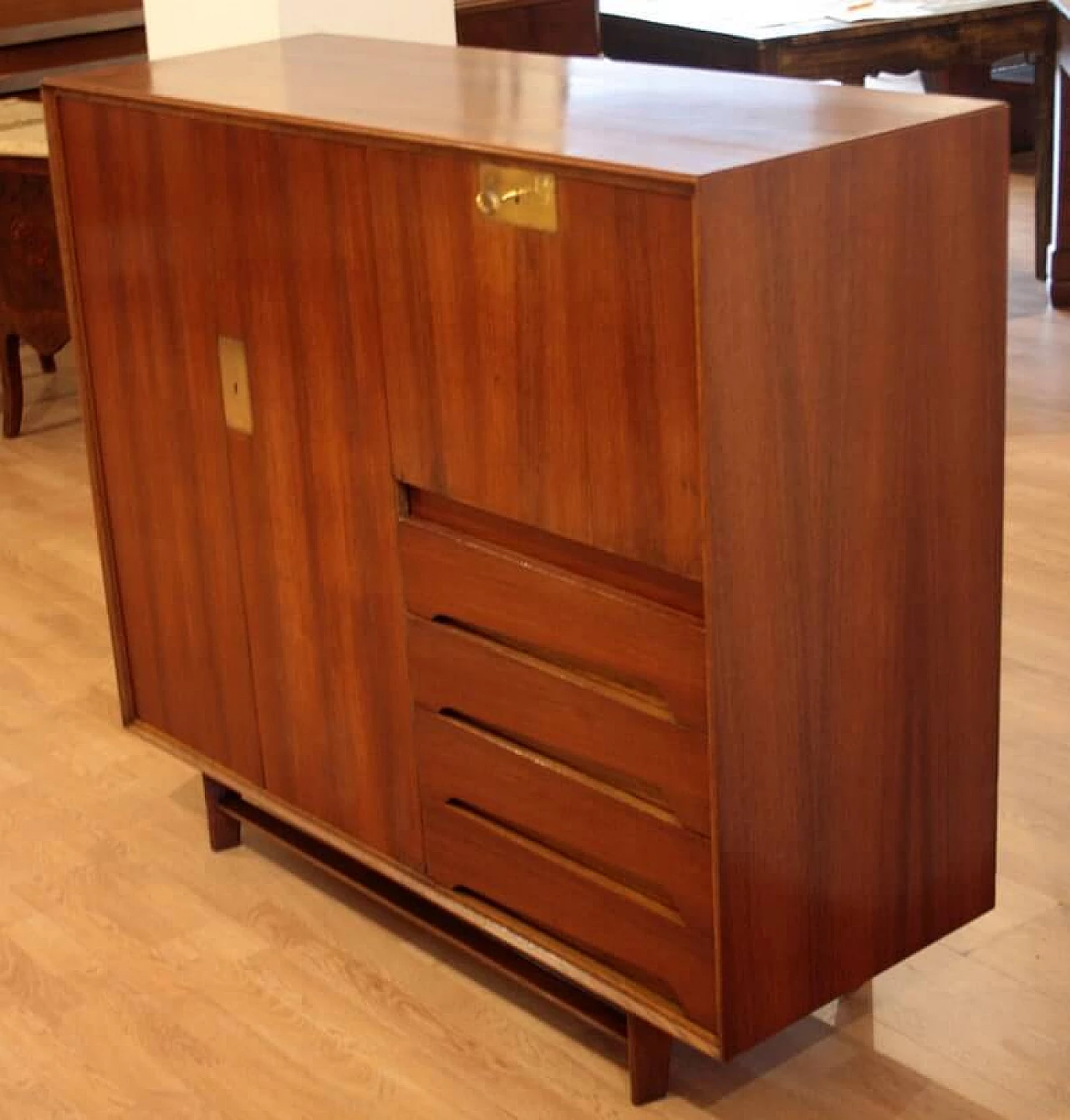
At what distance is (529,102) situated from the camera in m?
2.11

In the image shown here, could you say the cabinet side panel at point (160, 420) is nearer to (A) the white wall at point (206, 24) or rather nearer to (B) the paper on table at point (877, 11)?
(A) the white wall at point (206, 24)

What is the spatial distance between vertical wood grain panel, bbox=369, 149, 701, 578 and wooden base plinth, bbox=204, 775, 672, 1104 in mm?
588

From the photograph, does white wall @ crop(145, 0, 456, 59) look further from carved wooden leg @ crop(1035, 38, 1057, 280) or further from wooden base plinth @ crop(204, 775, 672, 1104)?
carved wooden leg @ crop(1035, 38, 1057, 280)

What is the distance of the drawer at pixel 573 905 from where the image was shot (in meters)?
2.04

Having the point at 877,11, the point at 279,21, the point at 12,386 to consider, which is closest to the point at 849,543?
the point at 279,21

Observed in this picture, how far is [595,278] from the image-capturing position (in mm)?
1849

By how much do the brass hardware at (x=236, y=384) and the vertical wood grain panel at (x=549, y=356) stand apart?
0.30m

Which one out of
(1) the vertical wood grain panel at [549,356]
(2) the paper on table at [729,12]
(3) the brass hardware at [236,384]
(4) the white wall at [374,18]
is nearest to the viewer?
(1) the vertical wood grain panel at [549,356]

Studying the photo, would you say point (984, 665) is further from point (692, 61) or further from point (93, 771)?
point (692, 61)

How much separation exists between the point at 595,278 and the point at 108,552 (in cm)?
116

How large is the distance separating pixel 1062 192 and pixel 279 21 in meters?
2.68

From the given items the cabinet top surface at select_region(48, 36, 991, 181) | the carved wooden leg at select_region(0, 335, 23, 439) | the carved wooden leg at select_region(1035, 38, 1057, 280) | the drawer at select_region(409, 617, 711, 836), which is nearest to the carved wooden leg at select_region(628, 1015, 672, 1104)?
the drawer at select_region(409, 617, 711, 836)

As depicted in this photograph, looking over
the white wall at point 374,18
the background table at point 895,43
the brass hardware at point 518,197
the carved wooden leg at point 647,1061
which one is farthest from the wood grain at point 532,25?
the carved wooden leg at point 647,1061

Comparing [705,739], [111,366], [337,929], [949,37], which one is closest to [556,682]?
[705,739]
